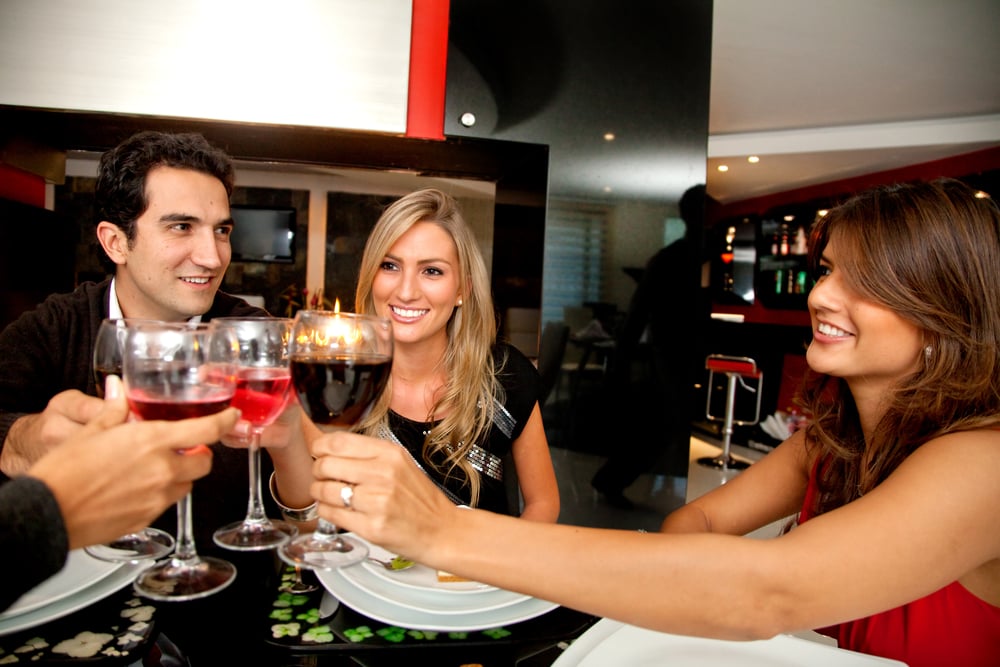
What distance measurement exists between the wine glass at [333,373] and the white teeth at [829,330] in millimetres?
914

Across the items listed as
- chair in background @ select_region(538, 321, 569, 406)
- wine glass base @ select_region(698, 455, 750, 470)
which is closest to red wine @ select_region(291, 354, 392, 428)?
chair in background @ select_region(538, 321, 569, 406)

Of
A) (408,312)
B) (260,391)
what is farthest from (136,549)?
(408,312)

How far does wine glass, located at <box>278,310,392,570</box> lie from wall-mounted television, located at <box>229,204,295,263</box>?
1.87 meters

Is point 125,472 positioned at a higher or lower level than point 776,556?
higher

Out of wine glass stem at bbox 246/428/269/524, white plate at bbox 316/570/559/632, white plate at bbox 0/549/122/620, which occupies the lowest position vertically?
white plate at bbox 316/570/559/632

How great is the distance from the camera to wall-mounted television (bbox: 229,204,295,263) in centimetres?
254

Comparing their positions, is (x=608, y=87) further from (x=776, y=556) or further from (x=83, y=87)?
(x=776, y=556)

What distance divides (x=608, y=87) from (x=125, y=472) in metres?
2.35

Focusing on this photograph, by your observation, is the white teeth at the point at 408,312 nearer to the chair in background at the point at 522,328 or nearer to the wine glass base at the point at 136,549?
the chair in background at the point at 522,328

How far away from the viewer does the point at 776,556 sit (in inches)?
32.1

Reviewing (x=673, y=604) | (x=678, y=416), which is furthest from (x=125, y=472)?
(x=678, y=416)

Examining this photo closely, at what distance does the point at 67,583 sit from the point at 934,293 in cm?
144

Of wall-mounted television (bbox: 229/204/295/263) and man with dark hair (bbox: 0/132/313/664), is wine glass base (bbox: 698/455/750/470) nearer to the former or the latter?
wall-mounted television (bbox: 229/204/295/263)

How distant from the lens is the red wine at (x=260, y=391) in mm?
812
